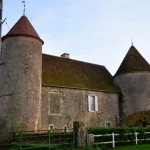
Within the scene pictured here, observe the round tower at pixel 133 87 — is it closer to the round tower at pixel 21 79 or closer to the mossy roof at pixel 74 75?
the mossy roof at pixel 74 75

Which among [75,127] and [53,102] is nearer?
[75,127]

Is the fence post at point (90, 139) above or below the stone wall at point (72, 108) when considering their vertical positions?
below

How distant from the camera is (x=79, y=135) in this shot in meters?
15.9

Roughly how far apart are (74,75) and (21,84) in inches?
310

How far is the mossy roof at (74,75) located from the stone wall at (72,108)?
66 centimetres

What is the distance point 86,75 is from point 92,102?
3.72 metres

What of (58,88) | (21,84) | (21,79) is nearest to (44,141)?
(21,84)

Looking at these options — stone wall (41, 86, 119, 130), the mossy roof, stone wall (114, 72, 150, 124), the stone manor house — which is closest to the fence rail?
the stone manor house

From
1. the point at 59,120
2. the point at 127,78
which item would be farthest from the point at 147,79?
the point at 59,120

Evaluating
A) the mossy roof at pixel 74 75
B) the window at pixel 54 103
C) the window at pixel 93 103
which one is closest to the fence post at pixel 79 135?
the window at pixel 54 103

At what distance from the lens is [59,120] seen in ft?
85.3

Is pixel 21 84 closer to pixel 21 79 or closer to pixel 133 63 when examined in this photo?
pixel 21 79

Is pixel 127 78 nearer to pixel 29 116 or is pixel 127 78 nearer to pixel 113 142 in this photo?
pixel 29 116

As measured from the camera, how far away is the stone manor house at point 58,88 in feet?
76.9
